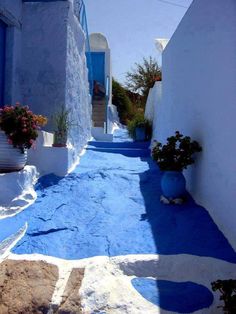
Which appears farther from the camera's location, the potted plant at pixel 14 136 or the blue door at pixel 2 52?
the blue door at pixel 2 52

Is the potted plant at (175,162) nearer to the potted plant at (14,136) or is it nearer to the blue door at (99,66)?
the potted plant at (14,136)

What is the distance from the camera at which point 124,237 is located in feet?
12.2

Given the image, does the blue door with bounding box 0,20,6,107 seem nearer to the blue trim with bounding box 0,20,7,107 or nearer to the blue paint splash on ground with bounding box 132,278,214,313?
the blue trim with bounding box 0,20,7,107

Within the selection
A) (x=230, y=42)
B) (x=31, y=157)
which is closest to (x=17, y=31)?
(x=31, y=157)

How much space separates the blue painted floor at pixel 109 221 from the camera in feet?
11.4

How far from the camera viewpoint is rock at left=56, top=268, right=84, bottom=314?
269 centimetres

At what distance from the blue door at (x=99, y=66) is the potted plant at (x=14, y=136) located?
31.5 feet

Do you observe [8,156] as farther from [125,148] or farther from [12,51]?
[125,148]

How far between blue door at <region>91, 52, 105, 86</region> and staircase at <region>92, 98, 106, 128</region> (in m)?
1.24

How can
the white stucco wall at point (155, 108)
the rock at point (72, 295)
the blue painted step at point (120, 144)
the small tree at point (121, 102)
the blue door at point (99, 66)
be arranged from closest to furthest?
the rock at point (72, 295) < the white stucco wall at point (155, 108) < the blue painted step at point (120, 144) < the blue door at point (99, 66) < the small tree at point (121, 102)

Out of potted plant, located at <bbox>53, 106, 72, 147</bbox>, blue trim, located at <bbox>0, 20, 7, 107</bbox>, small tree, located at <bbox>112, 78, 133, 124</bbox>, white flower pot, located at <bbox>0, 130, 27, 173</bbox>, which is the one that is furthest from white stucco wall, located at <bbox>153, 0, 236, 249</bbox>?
small tree, located at <bbox>112, 78, 133, 124</bbox>

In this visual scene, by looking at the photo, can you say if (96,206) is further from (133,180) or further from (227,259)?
(227,259)

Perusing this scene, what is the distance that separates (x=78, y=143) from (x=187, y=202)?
328 centimetres

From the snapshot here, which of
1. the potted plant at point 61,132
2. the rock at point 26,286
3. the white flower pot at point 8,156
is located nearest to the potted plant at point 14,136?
the white flower pot at point 8,156
